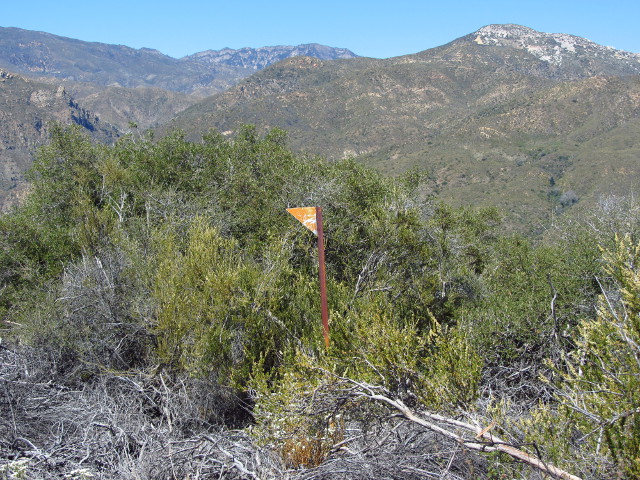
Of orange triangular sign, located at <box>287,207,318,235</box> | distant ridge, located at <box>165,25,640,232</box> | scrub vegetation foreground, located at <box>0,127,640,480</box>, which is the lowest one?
scrub vegetation foreground, located at <box>0,127,640,480</box>

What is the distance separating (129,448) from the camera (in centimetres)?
642

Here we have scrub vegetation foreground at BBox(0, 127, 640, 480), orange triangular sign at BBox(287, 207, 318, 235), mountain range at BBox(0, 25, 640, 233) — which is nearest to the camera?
scrub vegetation foreground at BBox(0, 127, 640, 480)

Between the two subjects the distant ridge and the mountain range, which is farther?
the distant ridge

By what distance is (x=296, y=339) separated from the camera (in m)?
8.60

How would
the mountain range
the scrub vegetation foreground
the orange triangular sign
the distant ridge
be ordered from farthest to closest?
the distant ridge < the mountain range < the orange triangular sign < the scrub vegetation foreground

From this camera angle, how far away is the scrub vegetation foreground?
14.9 ft

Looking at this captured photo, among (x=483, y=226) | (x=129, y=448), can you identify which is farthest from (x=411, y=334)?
(x=483, y=226)

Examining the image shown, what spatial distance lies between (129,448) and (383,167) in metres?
108

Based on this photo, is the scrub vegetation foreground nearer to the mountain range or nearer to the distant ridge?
the mountain range

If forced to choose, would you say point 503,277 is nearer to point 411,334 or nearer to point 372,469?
point 411,334

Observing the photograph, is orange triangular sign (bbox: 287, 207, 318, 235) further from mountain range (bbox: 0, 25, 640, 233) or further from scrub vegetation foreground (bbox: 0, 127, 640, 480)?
mountain range (bbox: 0, 25, 640, 233)

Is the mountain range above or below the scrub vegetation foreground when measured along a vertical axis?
above

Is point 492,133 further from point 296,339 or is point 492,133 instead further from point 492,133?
point 296,339

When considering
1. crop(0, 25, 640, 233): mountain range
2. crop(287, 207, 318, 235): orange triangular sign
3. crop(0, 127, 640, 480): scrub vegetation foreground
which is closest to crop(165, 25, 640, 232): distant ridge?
crop(0, 25, 640, 233): mountain range
